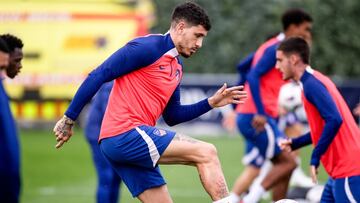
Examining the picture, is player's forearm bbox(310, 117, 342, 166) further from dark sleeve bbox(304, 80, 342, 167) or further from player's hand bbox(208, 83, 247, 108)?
player's hand bbox(208, 83, 247, 108)

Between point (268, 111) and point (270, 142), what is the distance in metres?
0.44

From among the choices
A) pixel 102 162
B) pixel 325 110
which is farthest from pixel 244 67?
pixel 325 110

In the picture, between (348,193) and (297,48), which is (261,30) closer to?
(297,48)

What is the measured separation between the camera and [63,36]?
24062mm

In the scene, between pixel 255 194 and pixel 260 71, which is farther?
pixel 255 194

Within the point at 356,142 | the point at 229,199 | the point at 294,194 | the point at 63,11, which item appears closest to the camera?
the point at 229,199

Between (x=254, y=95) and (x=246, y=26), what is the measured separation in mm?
13612

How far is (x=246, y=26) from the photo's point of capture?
960 inches

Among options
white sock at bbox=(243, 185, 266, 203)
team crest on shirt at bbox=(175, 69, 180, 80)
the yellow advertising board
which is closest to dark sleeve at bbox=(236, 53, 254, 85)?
white sock at bbox=(243, 185, 266, 203)

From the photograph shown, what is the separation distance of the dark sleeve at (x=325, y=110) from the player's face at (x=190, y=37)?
1.22 meters

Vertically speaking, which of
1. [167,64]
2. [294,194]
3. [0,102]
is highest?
[167,64]

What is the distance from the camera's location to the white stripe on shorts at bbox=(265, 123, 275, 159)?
11055 mm

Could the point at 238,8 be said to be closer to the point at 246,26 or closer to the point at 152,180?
the point at 246,26

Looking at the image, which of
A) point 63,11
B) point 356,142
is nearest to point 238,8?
point 63,11
